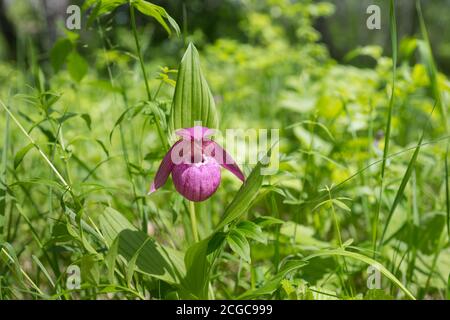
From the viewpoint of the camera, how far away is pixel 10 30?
23.4 ft

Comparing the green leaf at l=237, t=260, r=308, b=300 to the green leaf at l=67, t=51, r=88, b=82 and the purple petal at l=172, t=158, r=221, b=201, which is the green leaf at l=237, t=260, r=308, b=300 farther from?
the green leaf at l=67, t=51, r=88, b=82

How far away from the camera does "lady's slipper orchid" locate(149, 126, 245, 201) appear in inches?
25.6

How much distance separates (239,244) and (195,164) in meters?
0.14

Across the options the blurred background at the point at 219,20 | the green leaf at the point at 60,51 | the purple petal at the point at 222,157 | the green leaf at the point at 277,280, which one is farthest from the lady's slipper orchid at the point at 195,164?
the blurred background at the point at 219,20

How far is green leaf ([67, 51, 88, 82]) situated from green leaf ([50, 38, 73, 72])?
35 mm

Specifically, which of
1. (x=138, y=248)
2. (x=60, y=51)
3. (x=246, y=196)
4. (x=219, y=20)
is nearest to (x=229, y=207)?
(x=246, y=196)

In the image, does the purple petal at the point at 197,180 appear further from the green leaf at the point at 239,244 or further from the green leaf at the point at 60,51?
the green leaf at the point at 60,51

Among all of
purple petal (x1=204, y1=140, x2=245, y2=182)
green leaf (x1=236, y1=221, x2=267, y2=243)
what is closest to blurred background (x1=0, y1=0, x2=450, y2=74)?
purple petal (x1=204, y1=140, x2=245, y2=182)

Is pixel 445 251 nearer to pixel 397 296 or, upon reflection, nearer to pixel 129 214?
pixel 397 296

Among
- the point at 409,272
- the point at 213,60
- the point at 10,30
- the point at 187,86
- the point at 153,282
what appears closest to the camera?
the point at 187,86

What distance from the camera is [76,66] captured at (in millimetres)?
956

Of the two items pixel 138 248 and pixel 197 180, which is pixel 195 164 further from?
pixel 138 248
